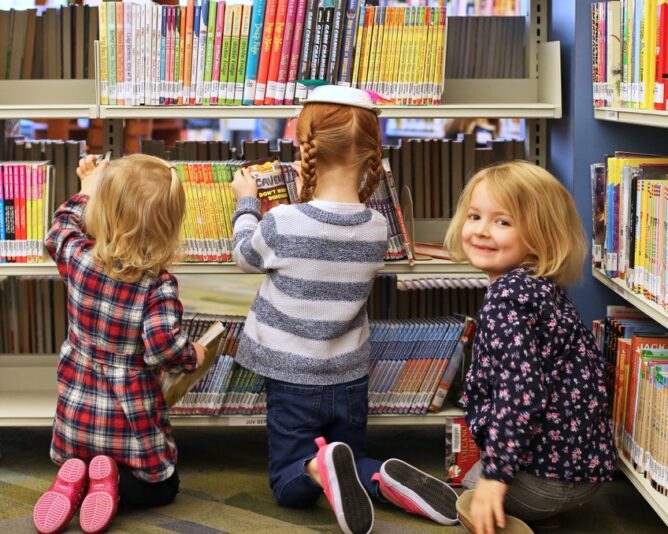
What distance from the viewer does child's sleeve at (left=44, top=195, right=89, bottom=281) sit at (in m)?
2.83

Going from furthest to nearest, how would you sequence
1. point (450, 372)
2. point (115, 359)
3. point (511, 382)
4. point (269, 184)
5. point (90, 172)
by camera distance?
point (450, 372), point (269, 184), point (90, 172), point (115, 359), point (511, 382)

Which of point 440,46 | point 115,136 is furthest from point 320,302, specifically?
point 115,136

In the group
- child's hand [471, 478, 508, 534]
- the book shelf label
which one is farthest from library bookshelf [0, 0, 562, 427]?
child's hand [471, 478, 508, 534]

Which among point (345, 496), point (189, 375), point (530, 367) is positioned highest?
point (530, 367)

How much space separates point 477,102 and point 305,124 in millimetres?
903

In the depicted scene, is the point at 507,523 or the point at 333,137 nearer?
the point at 507,523

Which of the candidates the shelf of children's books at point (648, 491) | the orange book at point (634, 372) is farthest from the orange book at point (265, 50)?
the shelf of children's books at point (648, 491)

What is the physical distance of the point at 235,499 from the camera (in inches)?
117

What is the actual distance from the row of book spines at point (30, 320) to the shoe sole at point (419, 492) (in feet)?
4.61

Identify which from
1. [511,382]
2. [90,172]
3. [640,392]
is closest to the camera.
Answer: [511,382]

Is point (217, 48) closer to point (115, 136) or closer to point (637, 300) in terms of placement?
point (115, 136)

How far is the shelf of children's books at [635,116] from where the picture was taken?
2.41 m

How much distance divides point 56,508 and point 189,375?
497 millimetres

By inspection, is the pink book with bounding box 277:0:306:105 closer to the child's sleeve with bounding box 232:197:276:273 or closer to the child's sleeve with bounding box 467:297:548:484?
the child's sleeve with bounding box 232:197:276:273
